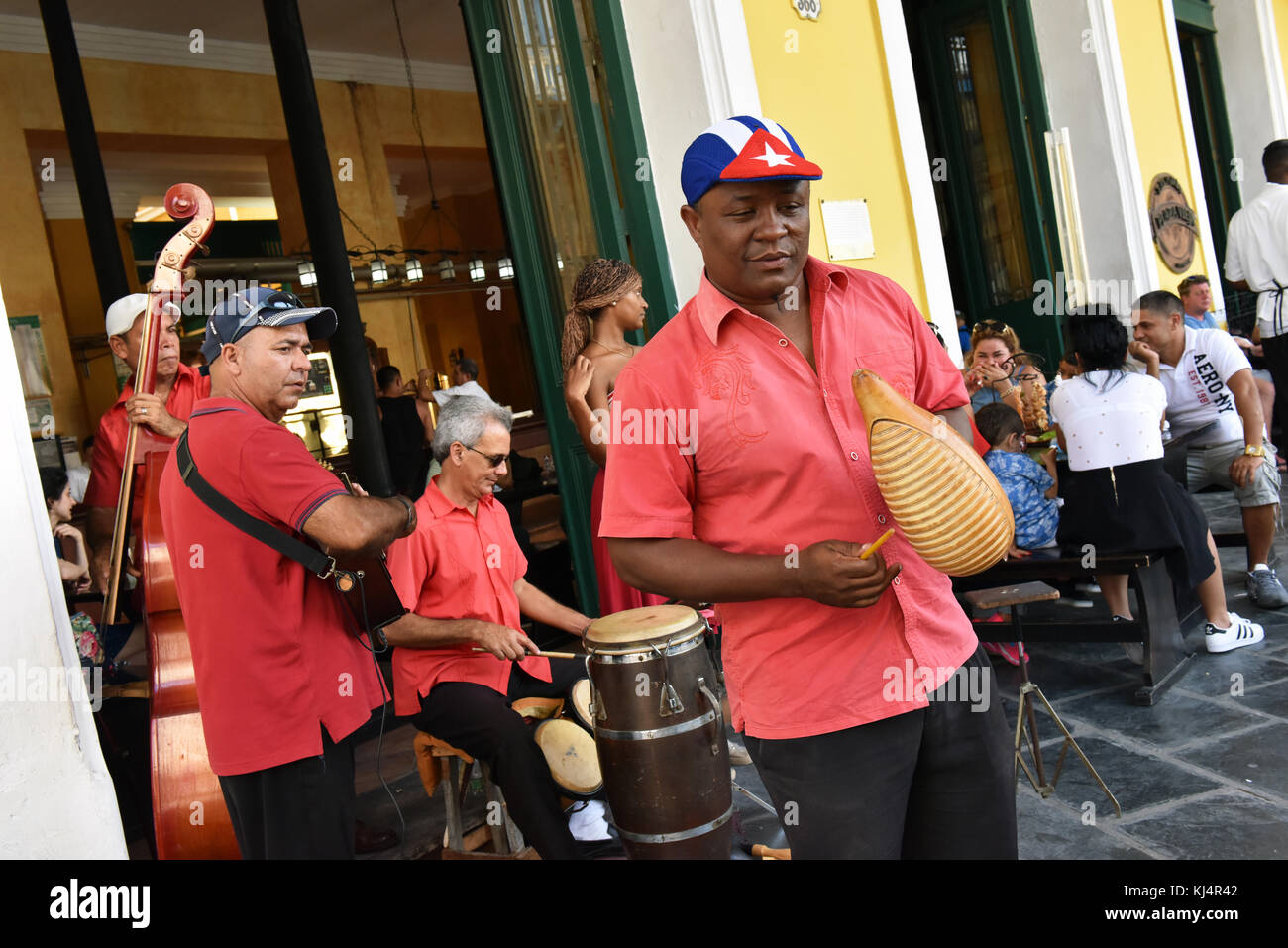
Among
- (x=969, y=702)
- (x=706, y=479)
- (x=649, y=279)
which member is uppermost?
(x=649, y=279)

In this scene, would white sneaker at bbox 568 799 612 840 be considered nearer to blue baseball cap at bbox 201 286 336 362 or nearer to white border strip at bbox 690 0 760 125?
blue baseball cap at bbox 201 286 336 362

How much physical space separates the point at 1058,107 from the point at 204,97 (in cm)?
778

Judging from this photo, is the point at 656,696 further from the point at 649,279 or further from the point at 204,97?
the point at 204,97

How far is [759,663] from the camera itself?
1.73 meters

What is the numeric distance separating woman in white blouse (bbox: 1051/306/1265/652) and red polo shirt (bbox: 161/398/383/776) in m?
3.31

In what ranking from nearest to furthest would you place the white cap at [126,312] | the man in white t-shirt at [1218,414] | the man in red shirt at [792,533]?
the man in red shirt at [792,533], the white cap at [126,312], the man in white t-shirt at [1218,414]

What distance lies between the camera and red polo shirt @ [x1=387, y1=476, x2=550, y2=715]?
10.9 feet

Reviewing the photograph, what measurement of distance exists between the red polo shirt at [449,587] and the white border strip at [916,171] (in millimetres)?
3218

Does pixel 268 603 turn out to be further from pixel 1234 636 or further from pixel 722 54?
pixel 1234 636

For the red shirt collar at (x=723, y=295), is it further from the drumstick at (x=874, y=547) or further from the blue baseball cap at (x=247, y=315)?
the blue baseball cap at (x=247, y=315)

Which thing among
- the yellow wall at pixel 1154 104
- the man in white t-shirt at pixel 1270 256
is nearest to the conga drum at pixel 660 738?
the man in white t-shirt at pixel 1270 256

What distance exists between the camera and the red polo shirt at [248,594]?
2387 mm

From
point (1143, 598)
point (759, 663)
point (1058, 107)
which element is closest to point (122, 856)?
point (759, 663)
